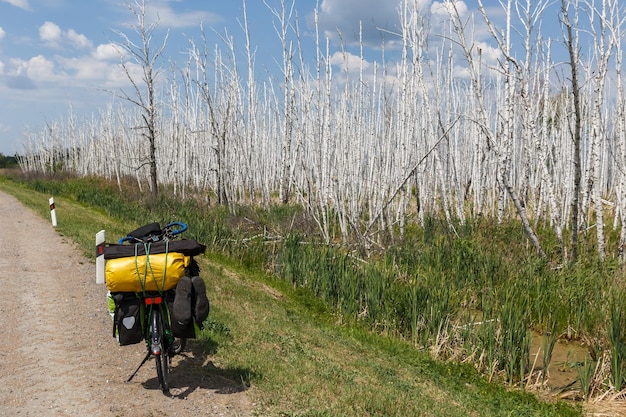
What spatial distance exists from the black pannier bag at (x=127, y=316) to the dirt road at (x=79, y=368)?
1.53 feet

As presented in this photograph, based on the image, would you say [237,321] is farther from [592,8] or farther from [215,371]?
[592,8]

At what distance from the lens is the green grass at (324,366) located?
14.6 feet

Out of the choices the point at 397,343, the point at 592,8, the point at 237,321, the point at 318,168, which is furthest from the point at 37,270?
the point at 592,8

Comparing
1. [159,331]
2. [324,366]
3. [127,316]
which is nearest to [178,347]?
[159,331]

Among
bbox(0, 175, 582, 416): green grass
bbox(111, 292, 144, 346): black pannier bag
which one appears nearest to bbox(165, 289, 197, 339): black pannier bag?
bbox(111, 292, 144, 346): black pannier bag

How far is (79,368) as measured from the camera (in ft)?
15.8

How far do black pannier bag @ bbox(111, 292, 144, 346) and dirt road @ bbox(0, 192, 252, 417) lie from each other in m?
0.47

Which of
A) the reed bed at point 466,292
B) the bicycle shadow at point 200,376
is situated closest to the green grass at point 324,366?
the bicycle shadow at point 200,376

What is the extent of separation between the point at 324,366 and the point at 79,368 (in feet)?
7.00

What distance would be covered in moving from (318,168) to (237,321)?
386 cm

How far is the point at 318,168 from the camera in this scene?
9711 mm

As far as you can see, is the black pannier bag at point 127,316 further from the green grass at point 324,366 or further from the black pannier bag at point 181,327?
the green grass at point 324,366

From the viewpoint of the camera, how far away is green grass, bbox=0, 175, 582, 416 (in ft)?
14.6

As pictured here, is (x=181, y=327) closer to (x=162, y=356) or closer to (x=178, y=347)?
(x=162, y=356)
